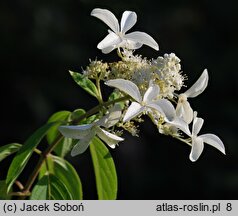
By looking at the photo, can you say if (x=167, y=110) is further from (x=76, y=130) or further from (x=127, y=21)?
(x=127, y=21)

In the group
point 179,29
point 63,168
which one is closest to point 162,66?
point 63,168

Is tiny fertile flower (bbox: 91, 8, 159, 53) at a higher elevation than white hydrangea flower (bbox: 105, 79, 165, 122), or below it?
higher

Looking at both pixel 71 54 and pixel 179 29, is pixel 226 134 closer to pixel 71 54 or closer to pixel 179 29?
pixel 179 29

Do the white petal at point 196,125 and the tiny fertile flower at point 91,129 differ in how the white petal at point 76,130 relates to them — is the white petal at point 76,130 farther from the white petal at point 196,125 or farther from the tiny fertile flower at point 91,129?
the white petal at point 196,125

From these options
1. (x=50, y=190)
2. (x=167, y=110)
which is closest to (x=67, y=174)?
(x=50, y=190)

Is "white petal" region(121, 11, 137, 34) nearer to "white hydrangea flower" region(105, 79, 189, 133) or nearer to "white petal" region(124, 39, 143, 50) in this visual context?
"white petal" region(124, 39, 143, 50)

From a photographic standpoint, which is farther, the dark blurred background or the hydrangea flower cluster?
the dark blurred background

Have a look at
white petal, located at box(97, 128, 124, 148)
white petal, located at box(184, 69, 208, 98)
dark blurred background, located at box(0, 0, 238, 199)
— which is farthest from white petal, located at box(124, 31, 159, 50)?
dark blurred background, located at box(0, 0, 238, 199)
